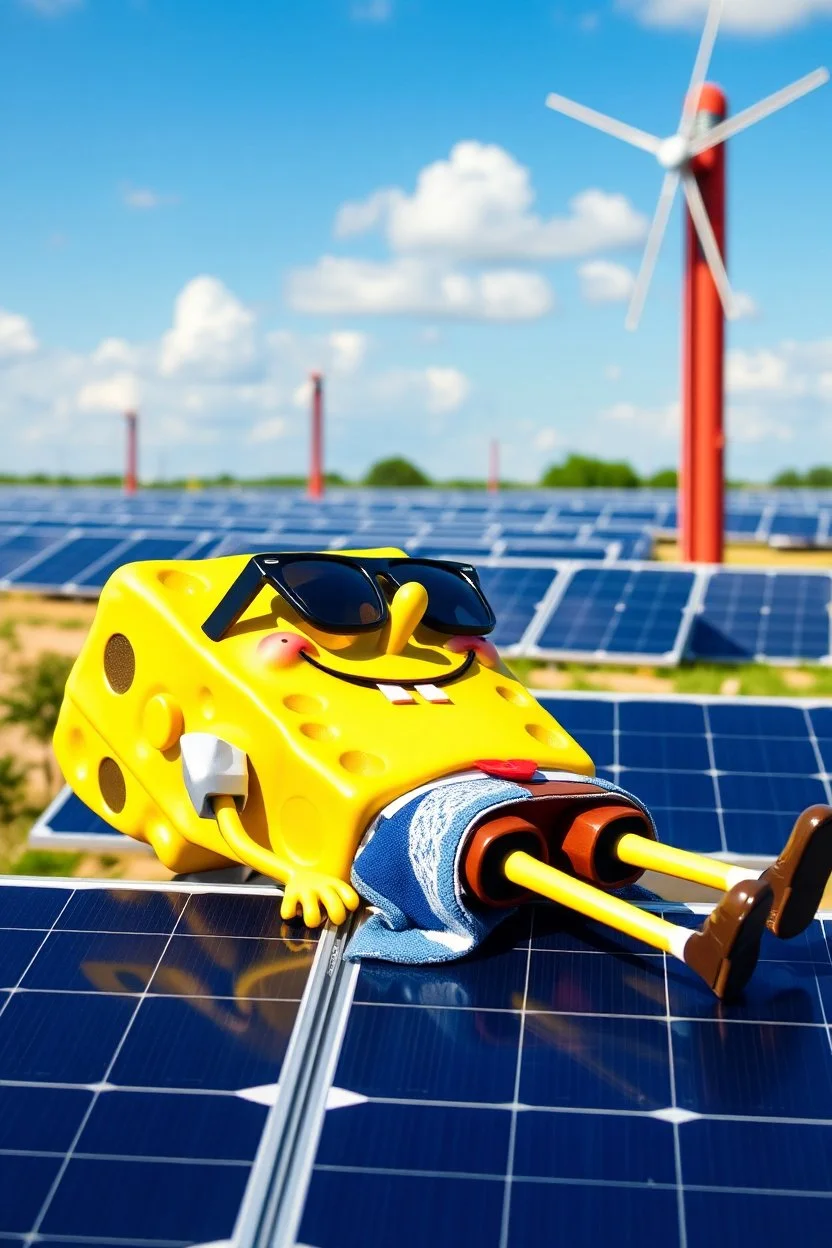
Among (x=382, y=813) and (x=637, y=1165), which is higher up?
(x=382, y=813)

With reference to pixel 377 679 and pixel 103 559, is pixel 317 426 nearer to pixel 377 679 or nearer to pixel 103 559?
pixel 103 559

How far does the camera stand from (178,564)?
25.1 feet

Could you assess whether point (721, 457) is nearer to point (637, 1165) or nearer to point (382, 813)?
point (382, 813)

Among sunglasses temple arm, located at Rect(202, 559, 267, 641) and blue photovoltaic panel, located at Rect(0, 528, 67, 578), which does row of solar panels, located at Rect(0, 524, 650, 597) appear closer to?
blue photovoltaic panel, located at Rect(0, 528, 67, 578)

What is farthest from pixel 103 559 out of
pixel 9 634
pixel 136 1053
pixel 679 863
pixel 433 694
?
pixel 136 1053

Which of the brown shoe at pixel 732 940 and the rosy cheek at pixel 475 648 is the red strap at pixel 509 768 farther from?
the brown shoe at pixel 732 940

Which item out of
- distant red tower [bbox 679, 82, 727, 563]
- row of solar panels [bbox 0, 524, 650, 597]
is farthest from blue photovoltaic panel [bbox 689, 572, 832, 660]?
row of solar panels [bbox 0, 524, 650, 597]

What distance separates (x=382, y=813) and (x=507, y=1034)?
4.54ft

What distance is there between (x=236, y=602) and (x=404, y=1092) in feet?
9.86

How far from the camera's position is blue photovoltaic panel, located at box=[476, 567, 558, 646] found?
19.1 metres

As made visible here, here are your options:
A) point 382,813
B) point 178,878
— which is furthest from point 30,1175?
point 178,878

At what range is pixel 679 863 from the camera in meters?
5.91

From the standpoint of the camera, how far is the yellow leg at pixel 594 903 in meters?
5.34

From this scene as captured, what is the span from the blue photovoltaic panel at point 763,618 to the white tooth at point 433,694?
12238 mm
